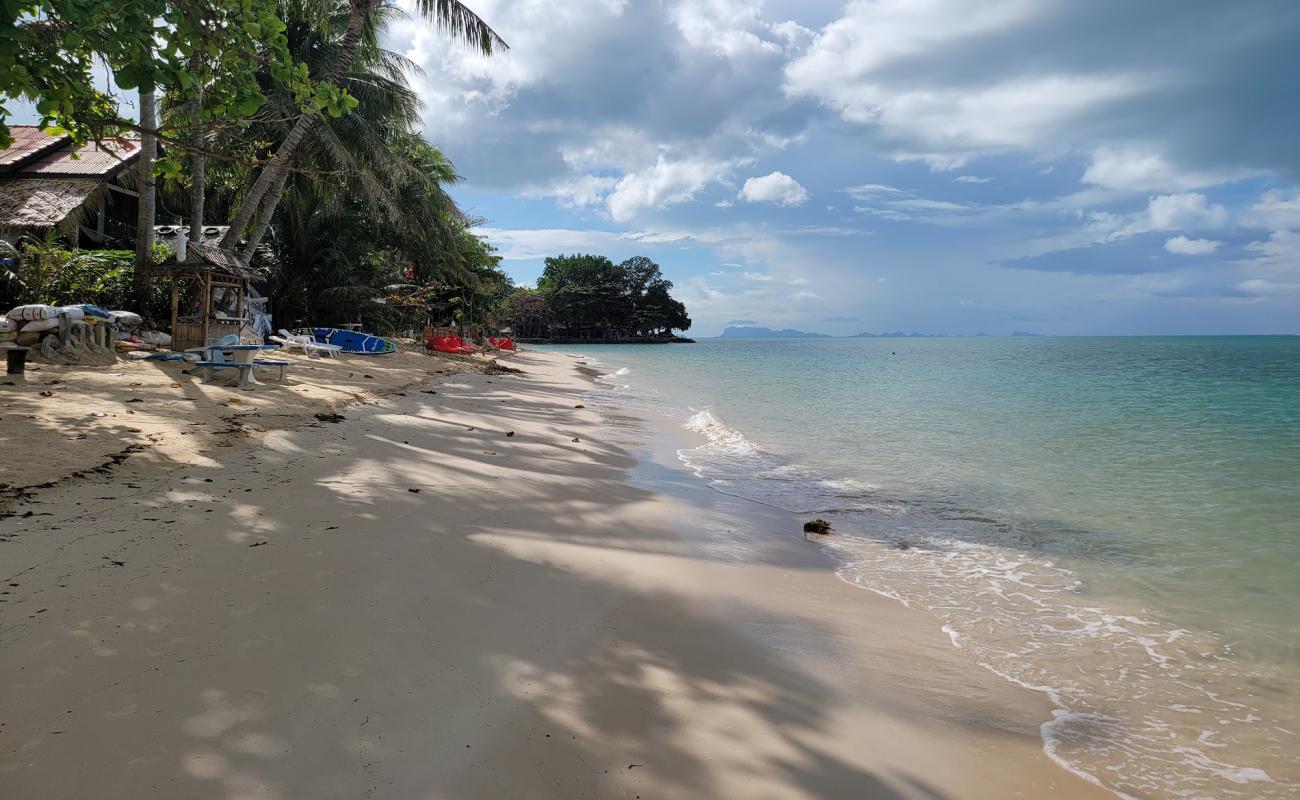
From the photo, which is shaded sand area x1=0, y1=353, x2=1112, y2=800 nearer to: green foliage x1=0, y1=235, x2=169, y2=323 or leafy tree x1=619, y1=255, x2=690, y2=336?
green foliage x1=0, y1=235, x2=169, y2=323

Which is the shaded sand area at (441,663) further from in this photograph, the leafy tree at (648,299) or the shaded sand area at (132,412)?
the leafy tree at (648,299)

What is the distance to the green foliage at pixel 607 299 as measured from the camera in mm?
90625

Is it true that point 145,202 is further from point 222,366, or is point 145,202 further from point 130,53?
point 130,53

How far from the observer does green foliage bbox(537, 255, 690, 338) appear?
90625 millimetres

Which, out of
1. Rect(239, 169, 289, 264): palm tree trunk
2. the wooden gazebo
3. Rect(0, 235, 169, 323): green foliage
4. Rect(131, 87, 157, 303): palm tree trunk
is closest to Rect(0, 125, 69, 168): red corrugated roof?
Rect(0, 235, 169, 323): green foliage

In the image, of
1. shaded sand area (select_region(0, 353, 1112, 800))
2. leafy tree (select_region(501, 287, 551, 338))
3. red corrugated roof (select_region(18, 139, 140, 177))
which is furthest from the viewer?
leafy tree (select_region(501, 287, 551, 338))

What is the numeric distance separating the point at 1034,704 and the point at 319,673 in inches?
126

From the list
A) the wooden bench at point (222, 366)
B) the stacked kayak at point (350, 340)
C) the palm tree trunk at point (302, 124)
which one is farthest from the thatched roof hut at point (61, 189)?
the wooden bench at point (222, 366)

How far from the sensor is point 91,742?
201cm

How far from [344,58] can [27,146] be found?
11991mm

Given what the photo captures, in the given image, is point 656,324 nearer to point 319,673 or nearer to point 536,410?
point 536,410

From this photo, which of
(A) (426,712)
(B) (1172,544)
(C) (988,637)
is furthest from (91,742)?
(B) (1172,544)

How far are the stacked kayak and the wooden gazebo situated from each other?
3483mm

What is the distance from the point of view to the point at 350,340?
60.7 feet
